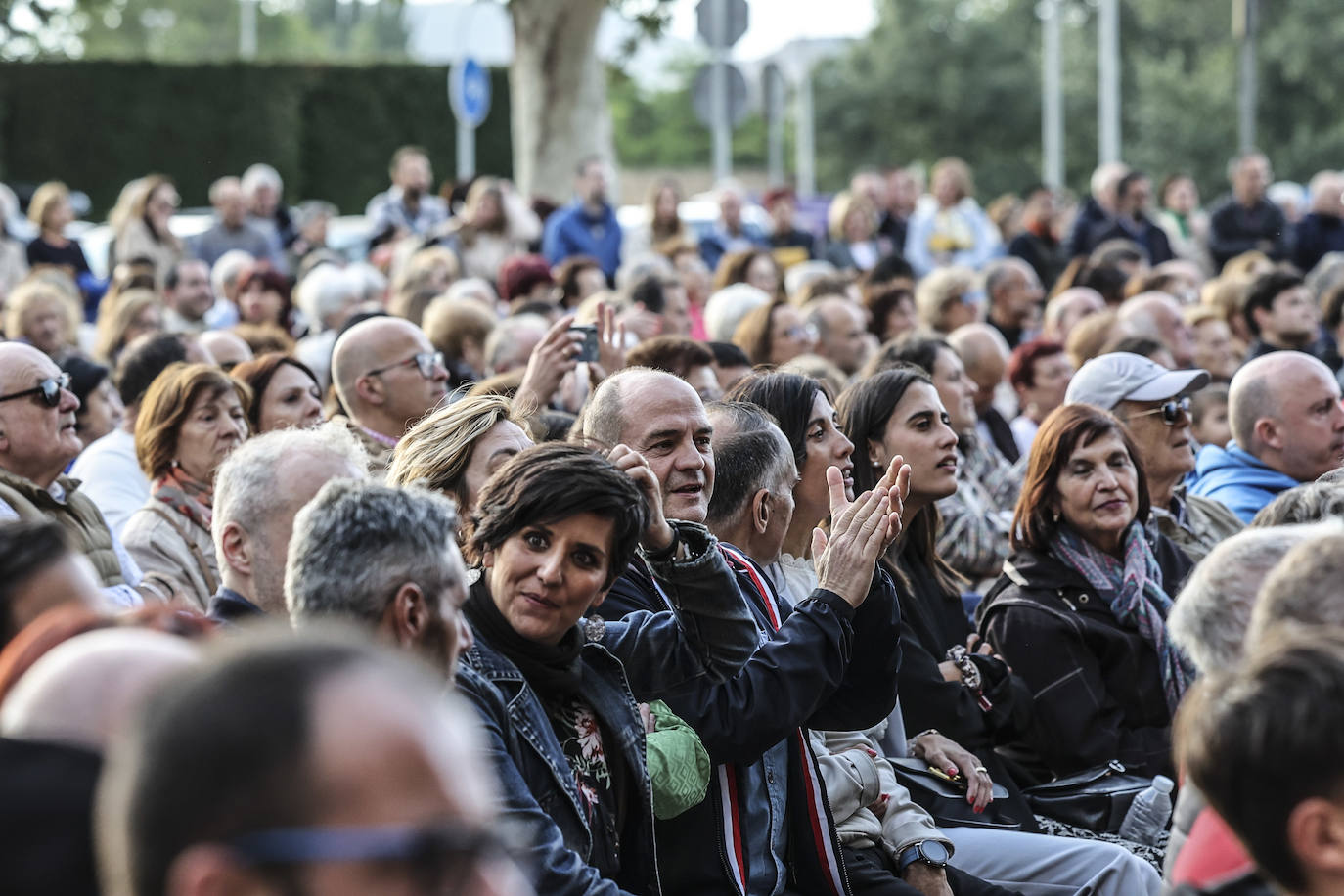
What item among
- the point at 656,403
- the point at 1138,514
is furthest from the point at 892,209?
the point at 656,403

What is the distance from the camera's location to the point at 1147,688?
519cm

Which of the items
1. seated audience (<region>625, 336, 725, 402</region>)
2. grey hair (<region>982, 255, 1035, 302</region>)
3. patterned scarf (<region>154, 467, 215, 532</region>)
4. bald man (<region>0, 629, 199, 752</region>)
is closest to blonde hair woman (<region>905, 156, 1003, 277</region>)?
grey hair (<region>982, 255, 1035, 302</region>)

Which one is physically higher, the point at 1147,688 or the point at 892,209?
the point at 892,209

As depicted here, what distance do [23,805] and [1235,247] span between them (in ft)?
47.3

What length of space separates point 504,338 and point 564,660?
4532 millimetres

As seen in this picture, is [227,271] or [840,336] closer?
[840,336]

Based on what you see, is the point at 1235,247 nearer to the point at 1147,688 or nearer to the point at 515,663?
the point at 1147,688

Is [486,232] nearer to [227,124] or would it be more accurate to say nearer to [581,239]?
[581,239]

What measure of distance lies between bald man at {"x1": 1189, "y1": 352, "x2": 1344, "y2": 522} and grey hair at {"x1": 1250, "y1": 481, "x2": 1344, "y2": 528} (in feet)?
6.81

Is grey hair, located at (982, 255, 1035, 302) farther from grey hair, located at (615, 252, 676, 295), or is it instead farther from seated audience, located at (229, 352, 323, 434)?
seated audience, located at (229, 352, 323, 434)

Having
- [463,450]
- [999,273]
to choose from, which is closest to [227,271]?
[999,273]

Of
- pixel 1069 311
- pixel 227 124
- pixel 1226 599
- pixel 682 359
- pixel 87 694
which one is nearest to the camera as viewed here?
pixel 87 694

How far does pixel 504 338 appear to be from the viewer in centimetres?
783

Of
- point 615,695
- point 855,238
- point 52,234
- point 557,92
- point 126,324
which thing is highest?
point 557,92
